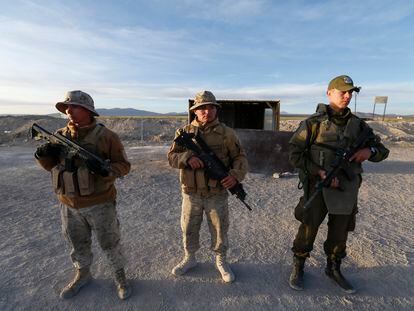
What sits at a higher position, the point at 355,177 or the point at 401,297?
the point at 355,177

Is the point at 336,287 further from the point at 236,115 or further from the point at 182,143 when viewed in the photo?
the point at 236,115

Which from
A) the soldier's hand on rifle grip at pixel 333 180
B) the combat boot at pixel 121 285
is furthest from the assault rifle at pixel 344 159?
the combat boot at pixel 121 285

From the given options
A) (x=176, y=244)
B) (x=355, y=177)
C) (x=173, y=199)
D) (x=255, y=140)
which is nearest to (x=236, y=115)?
(x=255, y=140)

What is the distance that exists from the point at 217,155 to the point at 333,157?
1.18 m

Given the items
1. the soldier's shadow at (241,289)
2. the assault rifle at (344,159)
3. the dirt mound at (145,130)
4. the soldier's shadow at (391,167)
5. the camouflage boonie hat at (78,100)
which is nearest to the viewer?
the camouflage boonie hat at (78,100)

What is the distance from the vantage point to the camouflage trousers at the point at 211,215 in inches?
131

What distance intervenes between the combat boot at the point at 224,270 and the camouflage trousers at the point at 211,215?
91mm

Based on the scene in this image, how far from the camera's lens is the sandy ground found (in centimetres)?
305

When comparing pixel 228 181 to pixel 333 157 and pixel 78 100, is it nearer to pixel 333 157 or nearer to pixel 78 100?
pixel 333 157

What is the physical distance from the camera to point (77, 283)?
319 cm

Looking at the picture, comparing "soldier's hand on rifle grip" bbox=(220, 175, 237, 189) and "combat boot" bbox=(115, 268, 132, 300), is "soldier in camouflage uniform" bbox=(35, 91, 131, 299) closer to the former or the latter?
"combat boot" bbox=(115, 268, 132, 300)

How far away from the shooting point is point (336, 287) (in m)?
3.28

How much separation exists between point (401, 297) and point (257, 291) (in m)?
1.49

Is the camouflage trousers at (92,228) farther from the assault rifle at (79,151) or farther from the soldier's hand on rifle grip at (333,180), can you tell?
the soldier's hand on rifle grip at (333,180)
